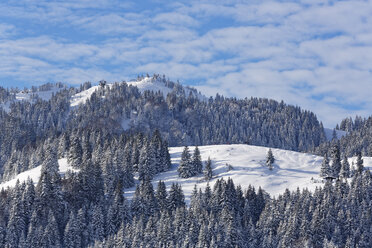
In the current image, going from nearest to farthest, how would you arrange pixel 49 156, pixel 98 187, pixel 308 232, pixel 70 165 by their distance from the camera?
pixel 308 232
pixel 98 187
pixel 49 156
pixel 70 165

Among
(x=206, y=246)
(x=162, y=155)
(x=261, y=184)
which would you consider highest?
(x=162, y=155)

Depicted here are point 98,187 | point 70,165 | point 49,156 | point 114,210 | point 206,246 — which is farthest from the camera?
point 70,165

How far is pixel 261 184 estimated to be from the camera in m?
Result: 138

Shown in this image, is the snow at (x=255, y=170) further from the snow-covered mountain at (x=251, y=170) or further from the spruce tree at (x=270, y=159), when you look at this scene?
the spruce tree at (x=270, y=159)

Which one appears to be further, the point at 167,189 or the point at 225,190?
the point at 167,189

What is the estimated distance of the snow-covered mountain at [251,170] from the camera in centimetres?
13712

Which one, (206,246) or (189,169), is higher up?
(189,169)

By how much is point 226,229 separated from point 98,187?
41604mm

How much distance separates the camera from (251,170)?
5817 inches

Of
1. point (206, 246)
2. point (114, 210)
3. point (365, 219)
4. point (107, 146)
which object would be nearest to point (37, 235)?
point (114, 210)

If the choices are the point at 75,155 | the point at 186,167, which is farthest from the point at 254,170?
the point at 75,155

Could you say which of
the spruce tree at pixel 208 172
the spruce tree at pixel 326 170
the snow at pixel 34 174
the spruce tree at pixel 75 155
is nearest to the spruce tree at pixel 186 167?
the spruce tree at pixel 208 172

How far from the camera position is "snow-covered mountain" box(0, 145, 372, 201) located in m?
137

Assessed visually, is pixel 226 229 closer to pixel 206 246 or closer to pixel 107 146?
pixel 206 246
